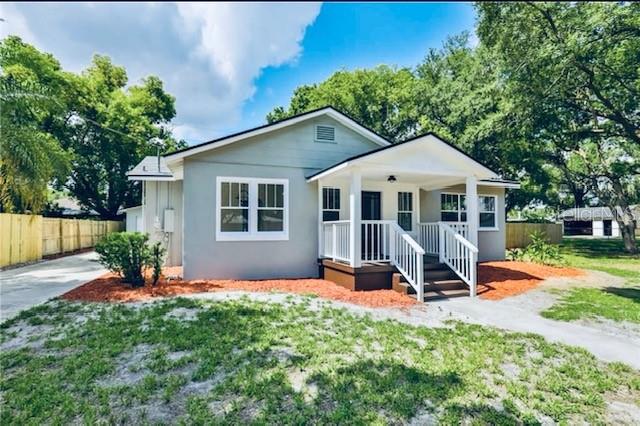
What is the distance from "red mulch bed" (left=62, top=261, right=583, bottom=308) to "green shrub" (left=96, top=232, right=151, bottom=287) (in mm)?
350

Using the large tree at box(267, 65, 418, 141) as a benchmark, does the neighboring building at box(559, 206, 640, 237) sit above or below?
below

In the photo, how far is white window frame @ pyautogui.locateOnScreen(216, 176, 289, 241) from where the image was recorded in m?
9.44

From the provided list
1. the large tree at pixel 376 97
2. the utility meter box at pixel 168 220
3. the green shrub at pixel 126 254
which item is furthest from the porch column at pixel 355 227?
the large tree at pixel 376 97

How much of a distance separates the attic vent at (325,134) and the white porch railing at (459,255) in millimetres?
4119

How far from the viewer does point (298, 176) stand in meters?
10.1

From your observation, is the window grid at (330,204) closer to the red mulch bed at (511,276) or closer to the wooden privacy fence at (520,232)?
the red mulch bed at (511,276)

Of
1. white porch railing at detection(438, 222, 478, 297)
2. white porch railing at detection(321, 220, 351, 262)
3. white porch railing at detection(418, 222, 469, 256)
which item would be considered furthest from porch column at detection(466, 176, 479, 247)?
white porch railing at detection(321, 220, 351, 262)

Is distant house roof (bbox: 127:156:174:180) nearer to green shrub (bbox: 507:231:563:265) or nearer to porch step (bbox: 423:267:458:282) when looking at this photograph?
porch step (bbox: 423:267:458:282)

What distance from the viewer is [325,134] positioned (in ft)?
34.8

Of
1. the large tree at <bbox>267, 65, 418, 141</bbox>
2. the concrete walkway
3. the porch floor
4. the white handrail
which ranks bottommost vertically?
the concrete walkway

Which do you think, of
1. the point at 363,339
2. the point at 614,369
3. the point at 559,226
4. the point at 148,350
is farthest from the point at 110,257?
the point at 559,226

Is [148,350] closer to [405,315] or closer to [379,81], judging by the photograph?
[405,315]

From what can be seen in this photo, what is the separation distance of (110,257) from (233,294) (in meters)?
3.28

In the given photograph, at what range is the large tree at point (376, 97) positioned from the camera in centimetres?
2391
